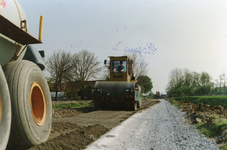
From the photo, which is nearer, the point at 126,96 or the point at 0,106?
the point at 0,106

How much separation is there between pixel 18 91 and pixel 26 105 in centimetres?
24

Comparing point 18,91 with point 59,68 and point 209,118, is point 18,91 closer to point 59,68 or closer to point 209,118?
point 209,118

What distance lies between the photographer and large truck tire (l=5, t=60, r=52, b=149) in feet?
9.30

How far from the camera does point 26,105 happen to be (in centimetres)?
299

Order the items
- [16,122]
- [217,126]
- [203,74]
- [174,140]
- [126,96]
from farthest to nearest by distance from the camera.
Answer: [203,74] → [126,96] → [217,126] → [174,140] → [16,122]

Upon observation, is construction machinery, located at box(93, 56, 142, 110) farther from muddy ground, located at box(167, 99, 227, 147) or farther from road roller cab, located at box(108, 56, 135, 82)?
muddy ground, located at box(167, 99, 227, 147)

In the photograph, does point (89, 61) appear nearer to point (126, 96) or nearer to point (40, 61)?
point (126, 96)

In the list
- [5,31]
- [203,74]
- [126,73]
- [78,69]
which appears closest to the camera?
[5,31]

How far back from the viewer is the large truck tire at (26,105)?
2834mm

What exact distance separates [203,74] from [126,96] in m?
51.9

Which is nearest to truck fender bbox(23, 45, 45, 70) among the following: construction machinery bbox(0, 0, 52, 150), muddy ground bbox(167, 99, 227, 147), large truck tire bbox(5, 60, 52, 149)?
construction machinery bbox(0, 0, 52, 150)

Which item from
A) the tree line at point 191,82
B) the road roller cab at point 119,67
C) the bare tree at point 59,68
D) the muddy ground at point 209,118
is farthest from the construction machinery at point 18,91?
the tree line at point 191,82

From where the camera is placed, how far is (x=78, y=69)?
131 feet

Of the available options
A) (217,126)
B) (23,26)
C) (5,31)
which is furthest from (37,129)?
(217,126)
